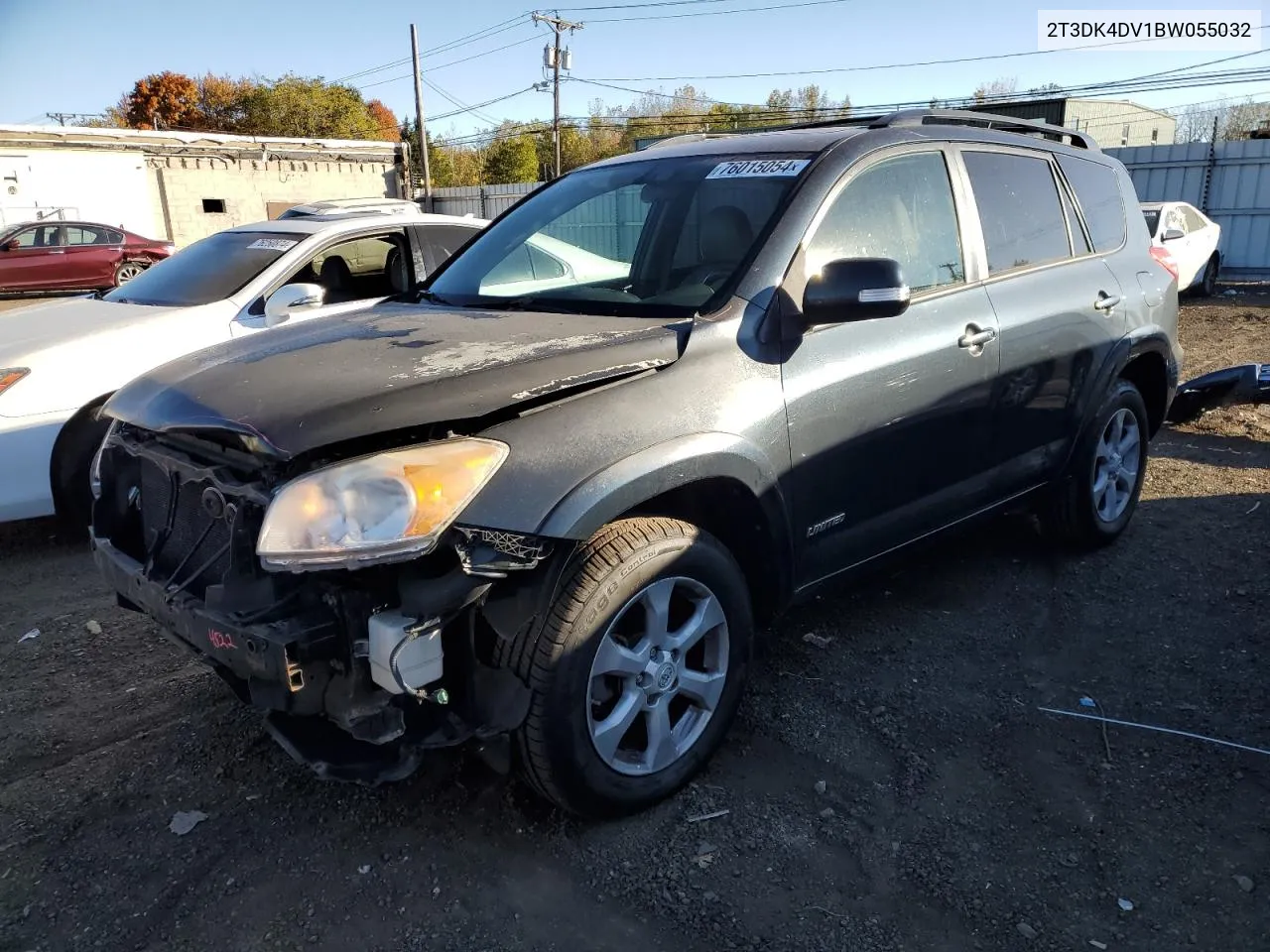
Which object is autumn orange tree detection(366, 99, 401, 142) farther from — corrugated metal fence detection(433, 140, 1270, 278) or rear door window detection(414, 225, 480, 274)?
rear door window detection(414, 225, 480, 274)

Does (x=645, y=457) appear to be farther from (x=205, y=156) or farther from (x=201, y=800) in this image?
(x=205, y=156)

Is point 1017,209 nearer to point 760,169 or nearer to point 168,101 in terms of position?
point 760,169

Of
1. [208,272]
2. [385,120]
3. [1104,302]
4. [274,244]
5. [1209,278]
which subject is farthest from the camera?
[385,120]

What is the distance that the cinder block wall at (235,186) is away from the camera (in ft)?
96.4

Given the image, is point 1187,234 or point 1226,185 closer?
point 1187,234

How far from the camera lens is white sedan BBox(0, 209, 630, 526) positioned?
15.3 feet

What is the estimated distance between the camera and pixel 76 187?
88.7ft

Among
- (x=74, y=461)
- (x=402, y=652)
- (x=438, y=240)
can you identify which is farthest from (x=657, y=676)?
(x=438, y=240)

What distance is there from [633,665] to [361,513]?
2.92 feet

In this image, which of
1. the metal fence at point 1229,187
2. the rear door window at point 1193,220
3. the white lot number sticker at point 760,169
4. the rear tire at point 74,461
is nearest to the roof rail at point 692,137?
the white lot number sticker at point 760,169

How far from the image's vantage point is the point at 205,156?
98.2 ft

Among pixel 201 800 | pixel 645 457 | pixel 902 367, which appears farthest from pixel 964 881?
pixel 201 800

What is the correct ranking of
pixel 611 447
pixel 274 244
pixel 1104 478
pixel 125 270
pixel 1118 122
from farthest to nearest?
pixel 1118 122, pixel 125 270, pixel 274 244, pixel 1104 478, pixel 611 447

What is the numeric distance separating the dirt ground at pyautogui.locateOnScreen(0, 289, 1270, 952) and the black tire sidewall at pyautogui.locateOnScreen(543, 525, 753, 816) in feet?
0.41
